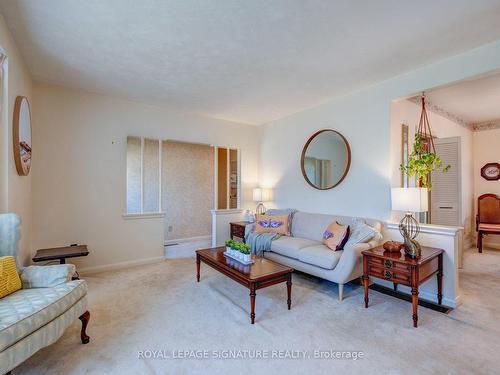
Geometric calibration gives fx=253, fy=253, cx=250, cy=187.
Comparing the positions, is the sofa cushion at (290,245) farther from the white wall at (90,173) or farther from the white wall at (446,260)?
the white wall at (90,173)

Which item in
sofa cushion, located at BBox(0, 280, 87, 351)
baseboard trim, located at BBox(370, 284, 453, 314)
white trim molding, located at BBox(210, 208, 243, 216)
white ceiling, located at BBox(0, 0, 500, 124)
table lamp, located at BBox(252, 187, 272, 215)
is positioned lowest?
baseboard trim, located at BBox(370, 284, 453, 314)

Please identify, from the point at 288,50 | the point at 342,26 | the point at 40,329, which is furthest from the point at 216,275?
the point at 342,26

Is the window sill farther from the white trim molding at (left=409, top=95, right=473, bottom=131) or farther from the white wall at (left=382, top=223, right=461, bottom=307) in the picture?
the white trim molding at (left=409, top=95, right=473, bottom=131)

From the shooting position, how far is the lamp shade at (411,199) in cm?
254

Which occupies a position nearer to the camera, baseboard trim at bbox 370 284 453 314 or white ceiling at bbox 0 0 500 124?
white ceiling at bbox 0 0 500 124

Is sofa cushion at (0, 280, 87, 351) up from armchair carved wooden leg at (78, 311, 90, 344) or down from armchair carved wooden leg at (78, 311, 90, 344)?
up

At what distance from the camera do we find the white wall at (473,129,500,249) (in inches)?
198

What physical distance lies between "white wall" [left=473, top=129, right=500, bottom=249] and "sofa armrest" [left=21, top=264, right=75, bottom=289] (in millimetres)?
6984

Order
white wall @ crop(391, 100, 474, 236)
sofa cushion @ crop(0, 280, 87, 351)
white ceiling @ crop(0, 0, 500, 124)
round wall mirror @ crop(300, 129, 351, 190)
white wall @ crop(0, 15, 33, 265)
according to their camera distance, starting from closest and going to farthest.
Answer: sofa cushion @ crop(0, 280, 87, 351) → white ceiling @ crop(0, 0, 500, 124) → white wall @ crop(0, 15, 33, 265) → white wall @ crop(391, 100, 474, 236) → round wall mirror @ crop(300, 129, 351, 190)

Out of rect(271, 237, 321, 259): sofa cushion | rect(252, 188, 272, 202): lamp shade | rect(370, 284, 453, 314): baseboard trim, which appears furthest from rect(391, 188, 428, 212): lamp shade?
rect(252, 188, 272, 202): lamp shade

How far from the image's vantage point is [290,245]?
3.36 metres

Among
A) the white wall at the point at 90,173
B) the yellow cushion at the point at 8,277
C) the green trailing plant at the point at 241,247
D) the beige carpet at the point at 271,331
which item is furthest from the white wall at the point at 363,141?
the yellow cushion at the point at 8,277

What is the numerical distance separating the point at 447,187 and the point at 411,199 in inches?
101

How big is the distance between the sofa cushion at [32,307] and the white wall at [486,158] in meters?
6.91
